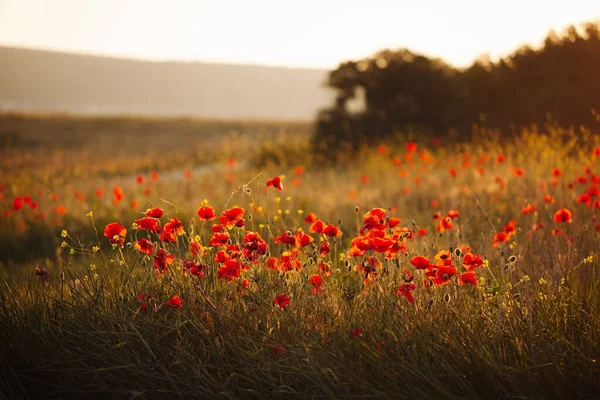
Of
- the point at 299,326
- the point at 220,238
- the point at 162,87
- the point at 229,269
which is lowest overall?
the point at 299,326

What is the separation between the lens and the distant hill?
200ft

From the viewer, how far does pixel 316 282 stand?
2.79 metres

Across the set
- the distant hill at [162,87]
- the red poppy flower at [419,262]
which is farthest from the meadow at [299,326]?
the distant hill at [162,87]

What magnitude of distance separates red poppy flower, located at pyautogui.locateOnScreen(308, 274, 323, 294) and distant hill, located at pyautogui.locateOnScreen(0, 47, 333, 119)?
58231 mm

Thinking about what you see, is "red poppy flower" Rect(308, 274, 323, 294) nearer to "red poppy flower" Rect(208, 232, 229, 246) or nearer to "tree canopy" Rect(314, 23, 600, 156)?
"red poppy flower" Rect(208, 232, 229, 246)

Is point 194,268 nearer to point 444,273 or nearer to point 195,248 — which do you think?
point 195,248

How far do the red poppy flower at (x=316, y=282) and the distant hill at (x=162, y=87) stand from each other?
58.2m

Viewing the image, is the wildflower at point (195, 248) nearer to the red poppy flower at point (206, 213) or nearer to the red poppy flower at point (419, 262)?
the red poppy flower at point (206, 213)

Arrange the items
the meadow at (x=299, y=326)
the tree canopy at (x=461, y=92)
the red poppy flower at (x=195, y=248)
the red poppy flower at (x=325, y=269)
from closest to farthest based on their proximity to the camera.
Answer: the meadow at (x=299, y=326)
the red poppy flower at (x=195, y=248)
the red poppy flower at (x=325, y=269)
the tree canopy at (x=461, y=92)

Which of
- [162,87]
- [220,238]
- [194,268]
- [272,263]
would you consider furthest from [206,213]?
[162,87]

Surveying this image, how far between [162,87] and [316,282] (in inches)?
2871

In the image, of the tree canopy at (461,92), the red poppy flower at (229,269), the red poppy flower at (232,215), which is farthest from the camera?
the tree canopy at (461,92)

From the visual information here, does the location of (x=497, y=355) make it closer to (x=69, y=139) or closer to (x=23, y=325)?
(x=23, y=325)

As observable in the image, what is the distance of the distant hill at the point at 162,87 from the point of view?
200 feet
